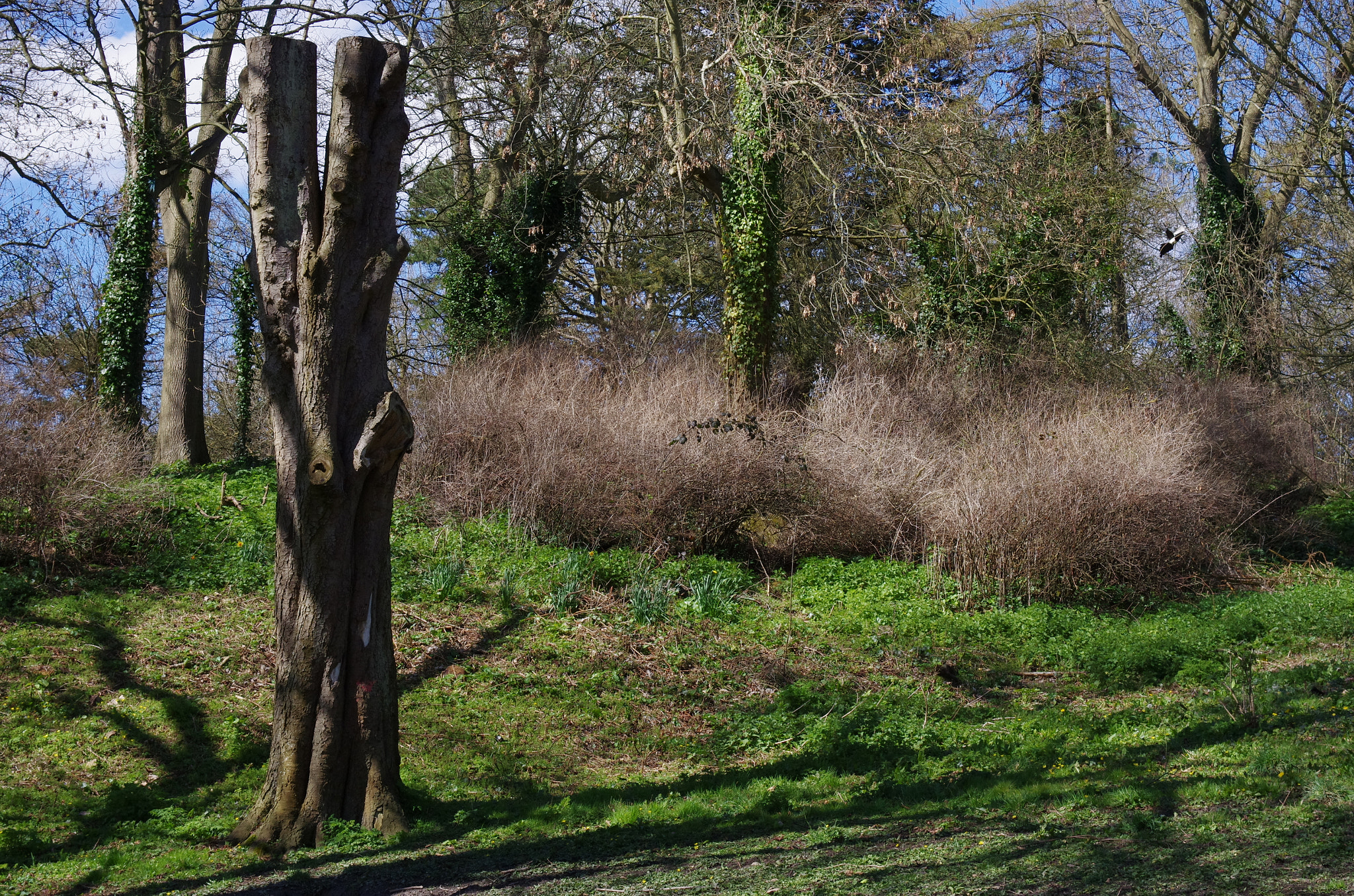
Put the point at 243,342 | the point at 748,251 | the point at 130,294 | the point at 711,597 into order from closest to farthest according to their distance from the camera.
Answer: the point at 711,597, the point at 748,251, the point at 130,294, the point at 243,342

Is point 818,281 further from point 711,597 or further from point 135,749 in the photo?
point 135,749

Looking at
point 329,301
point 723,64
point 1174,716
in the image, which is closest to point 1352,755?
point 1174,716

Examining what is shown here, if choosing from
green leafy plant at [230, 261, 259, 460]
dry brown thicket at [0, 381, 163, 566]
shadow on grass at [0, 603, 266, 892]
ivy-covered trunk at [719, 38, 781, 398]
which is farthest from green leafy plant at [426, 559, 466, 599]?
green leafy plant at [230, 261, 259, 460]

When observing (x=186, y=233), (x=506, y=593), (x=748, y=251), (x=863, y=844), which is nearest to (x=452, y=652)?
(x=506, y=593)

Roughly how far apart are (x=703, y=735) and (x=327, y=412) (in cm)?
415

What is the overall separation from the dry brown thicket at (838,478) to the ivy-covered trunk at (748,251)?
0.92 metres

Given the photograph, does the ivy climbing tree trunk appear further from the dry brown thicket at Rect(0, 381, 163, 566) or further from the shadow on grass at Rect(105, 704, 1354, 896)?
the dry brown thicket at Rect(0, 381, 163, 566)

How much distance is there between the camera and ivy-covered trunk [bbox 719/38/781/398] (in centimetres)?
1455

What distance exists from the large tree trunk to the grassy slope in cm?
41

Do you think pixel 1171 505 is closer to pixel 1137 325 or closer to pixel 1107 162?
pixel 1107 162

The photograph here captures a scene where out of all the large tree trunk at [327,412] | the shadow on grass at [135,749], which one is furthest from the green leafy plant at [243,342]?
the large tree trunk at [327,412]

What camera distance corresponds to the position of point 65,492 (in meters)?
9.77

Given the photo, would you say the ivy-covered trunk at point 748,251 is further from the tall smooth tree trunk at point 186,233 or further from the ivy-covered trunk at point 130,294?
the ivy-covered trunk at point 130,294

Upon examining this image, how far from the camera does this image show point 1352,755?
5242mm
